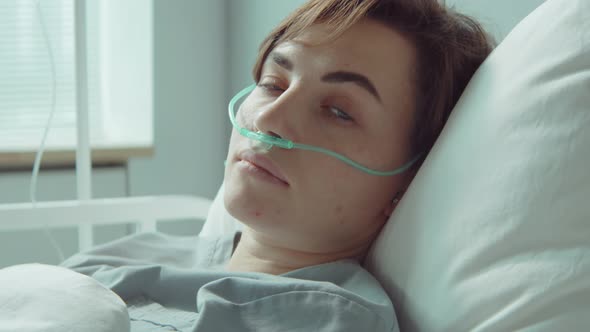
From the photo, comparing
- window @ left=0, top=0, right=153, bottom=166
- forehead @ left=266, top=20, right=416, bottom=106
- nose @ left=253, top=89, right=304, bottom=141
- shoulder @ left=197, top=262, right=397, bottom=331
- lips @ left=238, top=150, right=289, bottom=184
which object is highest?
forehead @ left=266, top=20, right=416, bottom=106

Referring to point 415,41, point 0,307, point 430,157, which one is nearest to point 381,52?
point 415,41

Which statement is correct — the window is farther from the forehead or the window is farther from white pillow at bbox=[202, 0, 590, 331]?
white pillow at bbox=[202, 0, 590, 331]

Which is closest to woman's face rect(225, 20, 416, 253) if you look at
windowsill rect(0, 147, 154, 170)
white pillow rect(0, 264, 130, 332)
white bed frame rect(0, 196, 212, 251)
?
white pillow rect(0, 264, 130, 332)

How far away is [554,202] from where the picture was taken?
81 cm

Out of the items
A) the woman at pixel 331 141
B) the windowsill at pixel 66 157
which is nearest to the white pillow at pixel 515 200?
the woman at pixel 331 141

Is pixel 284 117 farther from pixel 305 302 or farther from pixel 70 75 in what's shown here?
pixel 70 75

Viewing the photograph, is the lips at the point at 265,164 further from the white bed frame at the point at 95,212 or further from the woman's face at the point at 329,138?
the white bed frame at the point at 95,212

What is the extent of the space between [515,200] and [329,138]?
12.5 inches

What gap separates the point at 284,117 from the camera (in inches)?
41.7

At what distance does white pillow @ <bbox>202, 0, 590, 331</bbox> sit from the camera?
2.63 feet

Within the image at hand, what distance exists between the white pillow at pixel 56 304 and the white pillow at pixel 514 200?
383mm

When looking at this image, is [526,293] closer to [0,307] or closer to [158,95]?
[0,307]

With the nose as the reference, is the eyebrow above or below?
above

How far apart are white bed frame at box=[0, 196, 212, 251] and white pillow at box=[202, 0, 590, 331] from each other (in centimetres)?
73
